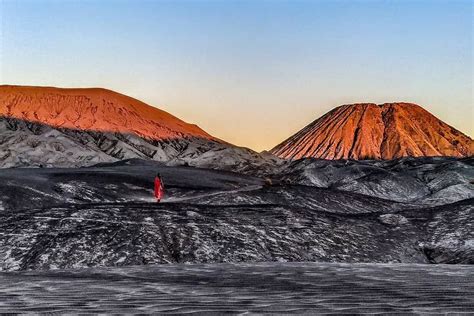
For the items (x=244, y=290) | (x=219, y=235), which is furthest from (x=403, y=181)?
(x=244, y=290)

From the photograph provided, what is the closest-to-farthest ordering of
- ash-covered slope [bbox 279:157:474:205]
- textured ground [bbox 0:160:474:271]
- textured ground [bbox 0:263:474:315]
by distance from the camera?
textured ground [bbox 0:263:474:315] < textured ground [bbox 0:160:474:271] < ash-covered slope [bbox 279:157:474:205]

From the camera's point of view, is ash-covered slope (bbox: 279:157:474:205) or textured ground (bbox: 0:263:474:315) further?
ash-covered slope (bbox: 279:157:474:205)

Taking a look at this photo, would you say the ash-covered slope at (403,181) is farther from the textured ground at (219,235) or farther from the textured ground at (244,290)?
the textured ground at (244,290)

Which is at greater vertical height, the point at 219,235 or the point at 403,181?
the point at 403,181

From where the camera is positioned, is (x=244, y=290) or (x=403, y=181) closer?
(x=244, y=290)

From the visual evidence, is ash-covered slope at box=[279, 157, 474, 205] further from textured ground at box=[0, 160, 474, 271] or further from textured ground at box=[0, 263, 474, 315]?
textured ground at box=[0, 263, 474, 315]

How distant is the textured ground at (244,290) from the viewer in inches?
355

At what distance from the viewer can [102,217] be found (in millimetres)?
33812

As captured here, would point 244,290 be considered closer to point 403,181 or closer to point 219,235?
point 219,235

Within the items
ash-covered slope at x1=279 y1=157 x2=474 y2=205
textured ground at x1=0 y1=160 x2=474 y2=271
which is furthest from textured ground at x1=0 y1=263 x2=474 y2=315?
ash-covered slope at x1=279 y1=157 x2=474 y2=205

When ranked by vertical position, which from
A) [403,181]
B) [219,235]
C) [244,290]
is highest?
[403,181]

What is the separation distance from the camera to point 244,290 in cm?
1145

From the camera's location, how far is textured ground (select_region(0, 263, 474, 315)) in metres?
9.02

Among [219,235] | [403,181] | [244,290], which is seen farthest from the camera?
[403,181]
